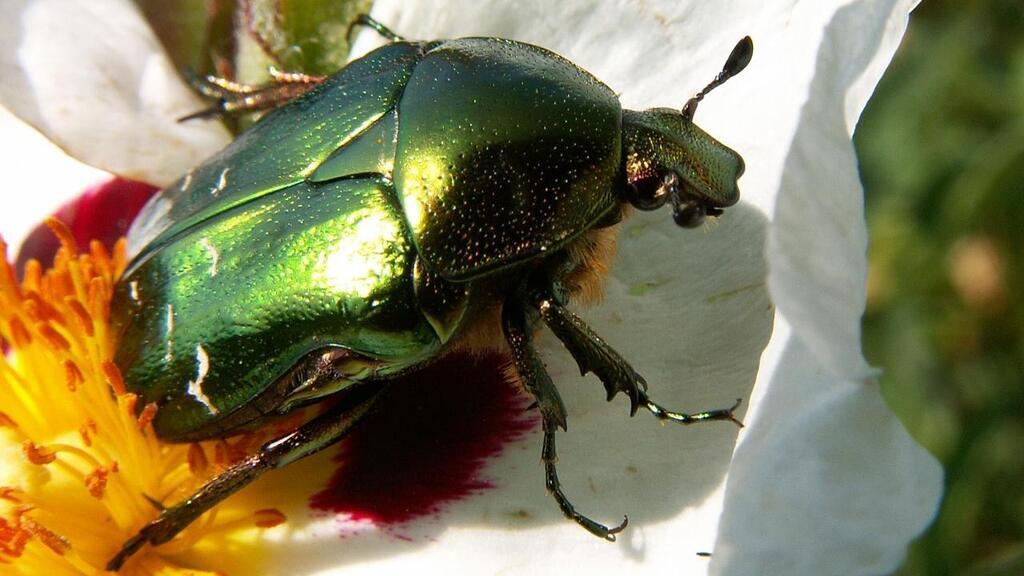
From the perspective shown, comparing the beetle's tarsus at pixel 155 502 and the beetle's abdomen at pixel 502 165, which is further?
the beetle's tarsus at pixel 155 502

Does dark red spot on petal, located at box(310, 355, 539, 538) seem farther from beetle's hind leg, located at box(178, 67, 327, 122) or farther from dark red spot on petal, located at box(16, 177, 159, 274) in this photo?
dark red spot on petal, located at box(16, 177, 159, 274)

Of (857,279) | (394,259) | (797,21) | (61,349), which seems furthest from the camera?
(61,349)

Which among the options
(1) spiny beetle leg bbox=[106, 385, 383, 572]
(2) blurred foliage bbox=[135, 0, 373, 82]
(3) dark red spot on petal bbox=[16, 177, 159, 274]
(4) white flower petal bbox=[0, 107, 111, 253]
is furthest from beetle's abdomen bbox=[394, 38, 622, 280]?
(4) white flower petal bbox=[0, 107, 111, 253]

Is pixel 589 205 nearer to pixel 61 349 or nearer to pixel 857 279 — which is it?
pixel 857 279

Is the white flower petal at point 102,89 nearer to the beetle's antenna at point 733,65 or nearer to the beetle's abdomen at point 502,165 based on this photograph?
the beetle's abdomen at point 502,165

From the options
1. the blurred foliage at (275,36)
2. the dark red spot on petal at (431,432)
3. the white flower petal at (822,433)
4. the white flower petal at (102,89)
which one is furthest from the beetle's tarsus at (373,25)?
the white flower petal at (822,433)

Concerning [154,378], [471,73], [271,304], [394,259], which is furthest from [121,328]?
[471,73]
